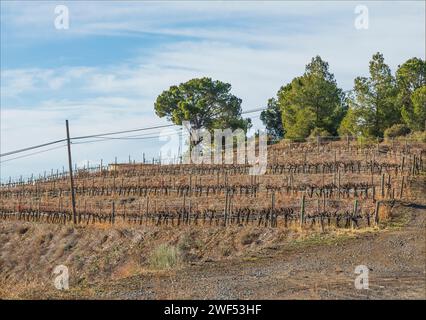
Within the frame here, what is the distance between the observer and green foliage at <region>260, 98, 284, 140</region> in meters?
90.2

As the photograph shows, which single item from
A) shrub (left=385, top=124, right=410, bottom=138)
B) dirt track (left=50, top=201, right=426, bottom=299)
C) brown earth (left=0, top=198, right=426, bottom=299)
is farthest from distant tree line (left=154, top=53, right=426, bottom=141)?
dirt track (left=50, top=201, right=426, bottom=299)

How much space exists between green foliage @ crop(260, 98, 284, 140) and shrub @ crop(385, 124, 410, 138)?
30.0m

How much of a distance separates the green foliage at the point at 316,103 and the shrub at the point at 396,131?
1087cm

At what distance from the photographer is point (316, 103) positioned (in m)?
72.0

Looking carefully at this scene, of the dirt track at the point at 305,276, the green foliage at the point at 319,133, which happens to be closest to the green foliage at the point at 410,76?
the green foliage at the point at 319,133

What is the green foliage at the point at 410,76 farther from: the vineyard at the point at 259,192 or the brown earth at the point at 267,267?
the brown earth at the point at 267,267

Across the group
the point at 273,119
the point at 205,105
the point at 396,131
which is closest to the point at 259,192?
the point at 396,131

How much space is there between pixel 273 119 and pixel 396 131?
105ft

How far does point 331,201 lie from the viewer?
3794cm

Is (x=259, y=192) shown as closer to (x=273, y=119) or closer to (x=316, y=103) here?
(x=316, y=103)

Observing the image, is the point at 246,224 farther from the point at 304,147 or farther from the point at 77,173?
the point at 77,173

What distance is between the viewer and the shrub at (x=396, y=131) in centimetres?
6022

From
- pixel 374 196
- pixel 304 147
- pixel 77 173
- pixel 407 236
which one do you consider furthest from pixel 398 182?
pixel 77 173

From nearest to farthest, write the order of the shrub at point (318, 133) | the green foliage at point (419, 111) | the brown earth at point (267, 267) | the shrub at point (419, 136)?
the brown earth at point (267, 267)
the shrub at point (419, 136)
the green foliage at point (419, 111)
the shrub at point (318, 133)
